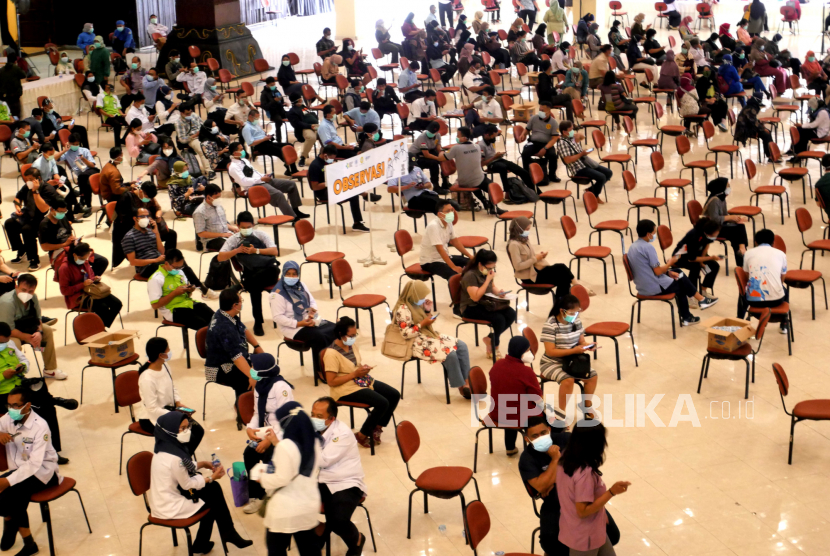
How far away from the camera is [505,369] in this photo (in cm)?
734

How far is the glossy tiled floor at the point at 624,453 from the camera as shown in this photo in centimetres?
679

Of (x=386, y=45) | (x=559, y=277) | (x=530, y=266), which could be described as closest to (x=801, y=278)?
(x=559, y=277)

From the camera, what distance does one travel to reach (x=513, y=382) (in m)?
7.31

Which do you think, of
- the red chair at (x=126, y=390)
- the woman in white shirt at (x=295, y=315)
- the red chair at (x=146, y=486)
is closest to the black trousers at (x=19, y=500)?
the red chair at (x=146, y=486)

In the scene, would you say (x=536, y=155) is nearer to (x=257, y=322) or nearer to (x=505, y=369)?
(x=257, y=322)

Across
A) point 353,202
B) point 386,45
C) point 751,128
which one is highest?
point 386,45

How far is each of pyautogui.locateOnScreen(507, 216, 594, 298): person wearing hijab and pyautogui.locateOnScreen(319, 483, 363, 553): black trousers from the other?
430 cm

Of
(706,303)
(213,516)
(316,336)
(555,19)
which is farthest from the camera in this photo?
(555,19)

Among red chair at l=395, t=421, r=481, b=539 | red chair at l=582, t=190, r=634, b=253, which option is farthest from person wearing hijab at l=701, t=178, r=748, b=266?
red chair at l=395, t=421, r=481, b=539

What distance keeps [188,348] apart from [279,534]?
4087 mm

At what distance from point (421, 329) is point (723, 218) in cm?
465

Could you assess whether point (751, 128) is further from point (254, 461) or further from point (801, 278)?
point (254, 461)

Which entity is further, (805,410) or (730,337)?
(730,337)

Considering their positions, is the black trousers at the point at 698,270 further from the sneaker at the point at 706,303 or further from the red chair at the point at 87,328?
the red chair at the point at 87,328
